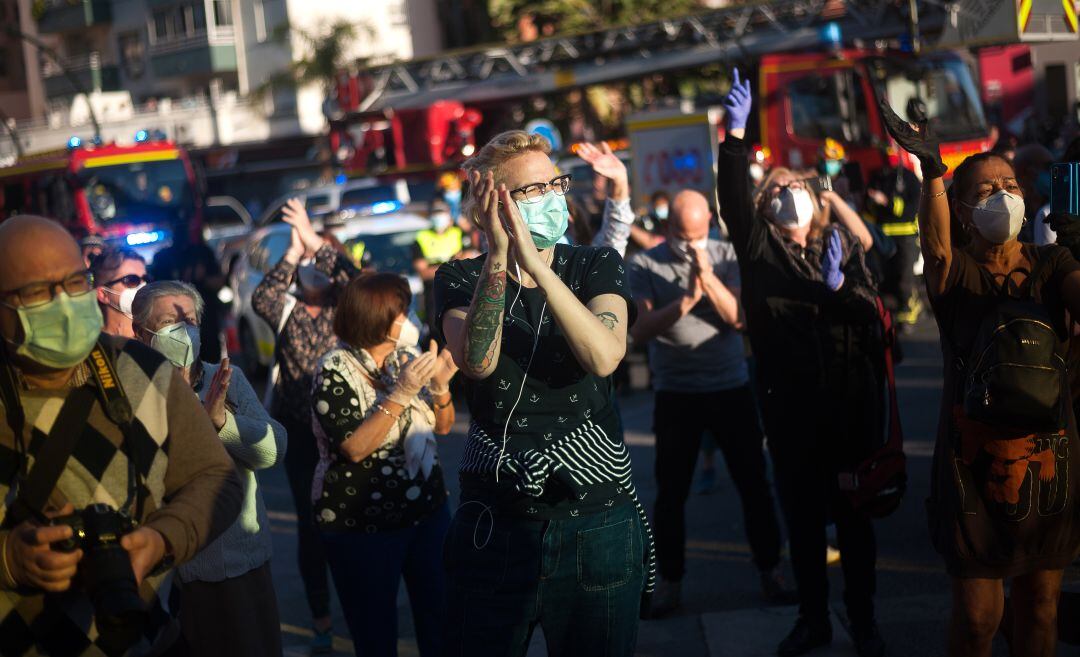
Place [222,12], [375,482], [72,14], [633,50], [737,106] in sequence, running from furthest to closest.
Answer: [72,14] → [222,12] → [633,50] → [737,106] → [375,482]

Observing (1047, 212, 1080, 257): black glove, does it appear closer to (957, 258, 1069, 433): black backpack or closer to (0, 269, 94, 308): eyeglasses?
(957, 258, 1069, 433): black backpack

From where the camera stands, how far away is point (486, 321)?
324 centimetres

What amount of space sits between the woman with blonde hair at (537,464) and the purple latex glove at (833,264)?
209cm

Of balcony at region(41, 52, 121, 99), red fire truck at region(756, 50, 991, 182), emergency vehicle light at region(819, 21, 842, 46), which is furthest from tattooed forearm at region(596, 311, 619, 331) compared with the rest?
balcony at region(41, 52, 121, 99)

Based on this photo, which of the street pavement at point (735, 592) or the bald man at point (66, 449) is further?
the street pavement at point (735, 592)

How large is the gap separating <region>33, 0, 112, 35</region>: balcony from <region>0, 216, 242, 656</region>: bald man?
2142 inches

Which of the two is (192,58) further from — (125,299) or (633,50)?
(125,299)

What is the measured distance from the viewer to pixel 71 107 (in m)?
51.7

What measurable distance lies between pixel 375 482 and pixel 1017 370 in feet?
7.05

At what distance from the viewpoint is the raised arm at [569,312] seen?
3.11 m

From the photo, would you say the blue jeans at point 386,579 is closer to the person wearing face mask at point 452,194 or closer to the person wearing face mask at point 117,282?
the person wearing face mask at point 117,282

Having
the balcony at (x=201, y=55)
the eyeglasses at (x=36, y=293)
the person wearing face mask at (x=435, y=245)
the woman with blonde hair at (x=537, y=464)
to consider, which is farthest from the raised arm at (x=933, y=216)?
the balcony at (x=201, y=55)

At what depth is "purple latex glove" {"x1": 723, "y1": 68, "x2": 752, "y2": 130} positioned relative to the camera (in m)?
5.27

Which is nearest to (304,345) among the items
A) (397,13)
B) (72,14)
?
(397,13)
